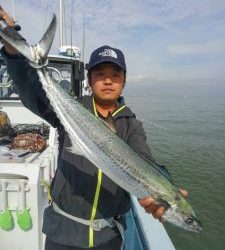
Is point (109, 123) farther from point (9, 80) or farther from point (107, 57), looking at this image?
point (9, 80)

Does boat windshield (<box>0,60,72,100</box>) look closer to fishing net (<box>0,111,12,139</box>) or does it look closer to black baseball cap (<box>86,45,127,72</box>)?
fishing net (<box>0,111,12,139</box>)

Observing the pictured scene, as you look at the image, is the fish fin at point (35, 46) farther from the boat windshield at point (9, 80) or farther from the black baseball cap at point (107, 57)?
the boat windshield at point (9, 80)

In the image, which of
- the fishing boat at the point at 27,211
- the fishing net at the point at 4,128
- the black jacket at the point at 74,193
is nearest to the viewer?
the black jacket at the point at 74,193

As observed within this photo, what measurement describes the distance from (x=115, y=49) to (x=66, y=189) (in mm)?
1340

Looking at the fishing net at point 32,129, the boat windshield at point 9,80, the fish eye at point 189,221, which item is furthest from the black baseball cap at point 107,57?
the boat windshield at point 9,80

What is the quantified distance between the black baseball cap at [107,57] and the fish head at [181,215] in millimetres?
1300

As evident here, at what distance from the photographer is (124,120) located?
326 centimetres

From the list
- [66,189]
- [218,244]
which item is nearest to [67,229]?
[66,189]

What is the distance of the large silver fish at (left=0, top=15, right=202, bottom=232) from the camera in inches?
105

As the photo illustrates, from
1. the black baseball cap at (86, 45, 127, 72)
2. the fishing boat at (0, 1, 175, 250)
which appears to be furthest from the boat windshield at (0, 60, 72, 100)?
the black baseball cap at (86, 45, 127, 72)

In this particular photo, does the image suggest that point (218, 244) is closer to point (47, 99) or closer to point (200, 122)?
point (47, 99)

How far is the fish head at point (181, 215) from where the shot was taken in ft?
8.73

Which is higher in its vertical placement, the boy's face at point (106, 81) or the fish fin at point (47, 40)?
the fish fin at point (47, 40)

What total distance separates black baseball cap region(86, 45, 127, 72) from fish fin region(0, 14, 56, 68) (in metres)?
0.52
